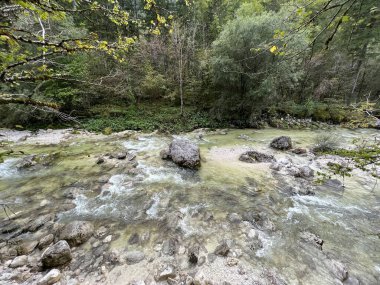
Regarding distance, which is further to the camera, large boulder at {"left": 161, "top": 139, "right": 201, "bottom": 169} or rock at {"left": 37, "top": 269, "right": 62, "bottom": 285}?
large boulder at {"left": 161, "top": 139, "right": 201, "bottom": 169}

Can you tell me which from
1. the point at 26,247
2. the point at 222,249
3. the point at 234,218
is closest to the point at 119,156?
the point at 26,247

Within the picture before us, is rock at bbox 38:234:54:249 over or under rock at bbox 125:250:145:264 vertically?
over

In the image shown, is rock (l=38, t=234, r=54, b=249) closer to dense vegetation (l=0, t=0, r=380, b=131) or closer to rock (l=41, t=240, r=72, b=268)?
rock (l=41, t=240, r=72, b=268)

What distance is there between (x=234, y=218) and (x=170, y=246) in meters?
1.49

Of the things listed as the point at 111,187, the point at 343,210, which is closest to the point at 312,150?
the point at 343,210

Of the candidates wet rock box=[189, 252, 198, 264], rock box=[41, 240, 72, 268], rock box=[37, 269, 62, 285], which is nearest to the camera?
rock box=[37, 269, 62, 285]

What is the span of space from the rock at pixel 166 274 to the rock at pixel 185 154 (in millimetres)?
3760

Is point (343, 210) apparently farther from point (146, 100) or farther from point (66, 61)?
point (66, 61)

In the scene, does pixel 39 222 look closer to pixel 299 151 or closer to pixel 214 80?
pixel 299 151

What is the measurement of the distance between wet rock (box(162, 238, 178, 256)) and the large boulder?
3215mm

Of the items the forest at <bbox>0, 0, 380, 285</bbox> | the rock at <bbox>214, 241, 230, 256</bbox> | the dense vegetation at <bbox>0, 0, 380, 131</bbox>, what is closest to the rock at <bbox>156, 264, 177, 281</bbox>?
the forest at <bbox>0, 0, 380, 285</bbox>

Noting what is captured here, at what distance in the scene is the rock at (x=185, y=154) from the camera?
6.52 m

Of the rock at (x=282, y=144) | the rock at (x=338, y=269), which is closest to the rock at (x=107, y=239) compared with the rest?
the rock at (x=338, y=269)

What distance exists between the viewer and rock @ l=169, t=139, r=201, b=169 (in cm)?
652
